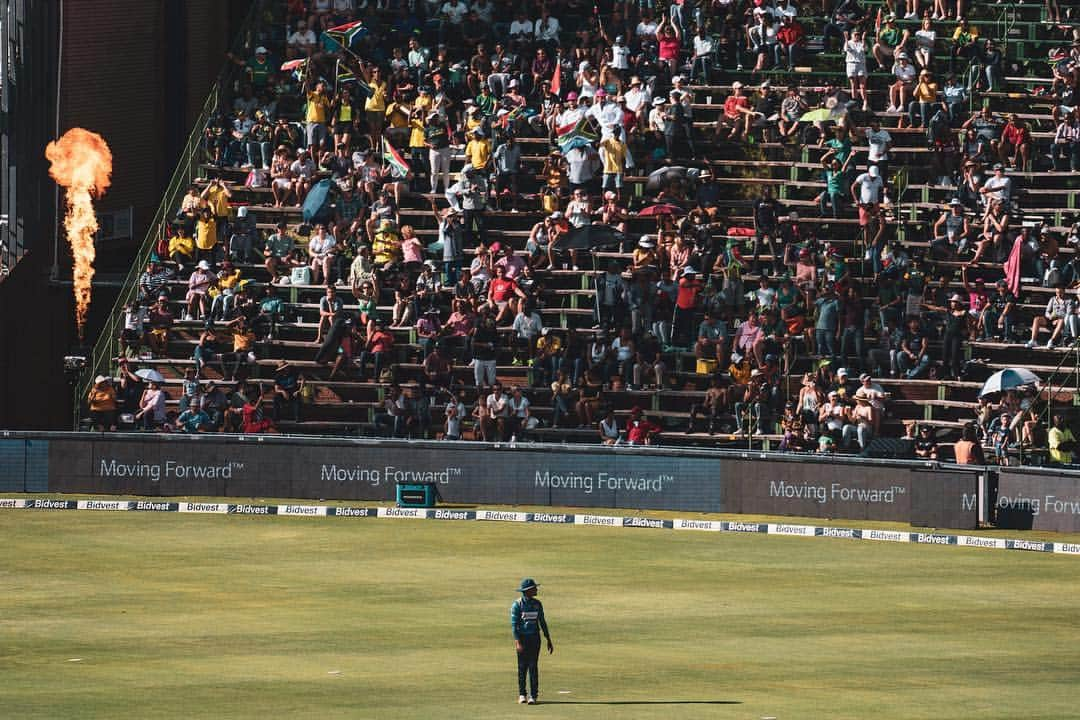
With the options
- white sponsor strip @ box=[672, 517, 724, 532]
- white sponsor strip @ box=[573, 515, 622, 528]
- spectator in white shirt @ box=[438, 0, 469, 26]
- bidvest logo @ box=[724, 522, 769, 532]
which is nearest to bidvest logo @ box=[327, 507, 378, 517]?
white sponsor strip @ box=[573, 515, 622, 528]

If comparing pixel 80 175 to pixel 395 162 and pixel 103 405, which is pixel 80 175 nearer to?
pixel 395 162

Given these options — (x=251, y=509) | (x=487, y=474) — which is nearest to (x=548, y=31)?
(x=487, y=474)

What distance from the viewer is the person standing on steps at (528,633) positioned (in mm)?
23203

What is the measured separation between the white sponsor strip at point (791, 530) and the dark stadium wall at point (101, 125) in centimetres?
2008

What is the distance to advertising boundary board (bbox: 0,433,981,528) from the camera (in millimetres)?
39750

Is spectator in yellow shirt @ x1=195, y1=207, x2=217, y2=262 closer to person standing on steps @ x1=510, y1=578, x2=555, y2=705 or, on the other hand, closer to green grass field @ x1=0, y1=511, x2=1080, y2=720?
green grass field @ x1=0, y1=511, x2=1080, y2=720

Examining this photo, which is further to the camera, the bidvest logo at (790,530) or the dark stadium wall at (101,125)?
the dark stadium wall at (101,125)

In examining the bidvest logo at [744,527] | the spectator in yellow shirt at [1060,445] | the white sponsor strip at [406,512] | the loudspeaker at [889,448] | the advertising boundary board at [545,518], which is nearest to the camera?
the advertising boundary board at [545,518]

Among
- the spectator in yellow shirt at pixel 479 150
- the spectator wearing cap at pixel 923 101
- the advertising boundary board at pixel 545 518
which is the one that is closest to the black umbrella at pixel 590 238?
the spectator in yellow shirt at pixel 479 150

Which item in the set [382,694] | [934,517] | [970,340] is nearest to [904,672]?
[382,694]

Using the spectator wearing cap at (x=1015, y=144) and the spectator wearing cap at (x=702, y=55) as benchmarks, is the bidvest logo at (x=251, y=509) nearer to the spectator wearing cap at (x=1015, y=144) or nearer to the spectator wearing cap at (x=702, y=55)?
the spectator wearing cap at (x=702, y=55)

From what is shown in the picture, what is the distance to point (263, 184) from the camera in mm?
51125

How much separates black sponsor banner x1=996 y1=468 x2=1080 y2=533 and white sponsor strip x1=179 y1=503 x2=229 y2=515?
1446 cm

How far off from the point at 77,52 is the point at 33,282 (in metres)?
6.18
